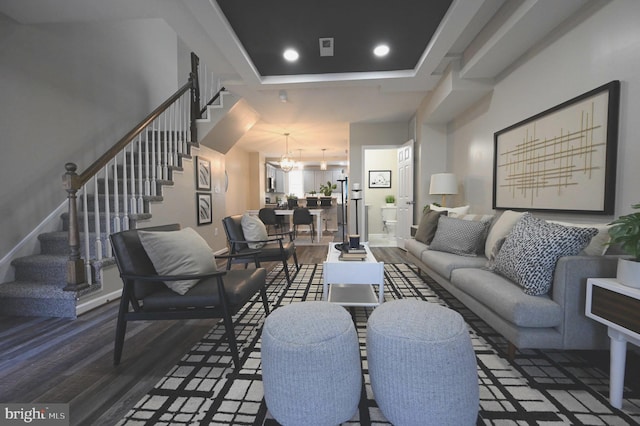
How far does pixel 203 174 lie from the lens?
4.55 meters

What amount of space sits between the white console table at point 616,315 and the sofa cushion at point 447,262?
102 centimetres

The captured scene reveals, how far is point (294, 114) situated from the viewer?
15.9 feet

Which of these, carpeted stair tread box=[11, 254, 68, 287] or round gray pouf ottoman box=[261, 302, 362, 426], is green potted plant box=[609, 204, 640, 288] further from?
carpeted stair tread box=[11, 254, 68, 287]

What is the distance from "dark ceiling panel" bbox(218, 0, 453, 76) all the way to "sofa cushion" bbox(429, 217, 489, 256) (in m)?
1.92

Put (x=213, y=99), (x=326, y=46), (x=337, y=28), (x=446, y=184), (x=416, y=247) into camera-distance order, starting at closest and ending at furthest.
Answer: (x=337, y=28) → (x=326, y=46) → (x=416, y=247) → (x=446, y=184) → (x=213, y=99)

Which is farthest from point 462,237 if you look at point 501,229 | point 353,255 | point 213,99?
point 213,99

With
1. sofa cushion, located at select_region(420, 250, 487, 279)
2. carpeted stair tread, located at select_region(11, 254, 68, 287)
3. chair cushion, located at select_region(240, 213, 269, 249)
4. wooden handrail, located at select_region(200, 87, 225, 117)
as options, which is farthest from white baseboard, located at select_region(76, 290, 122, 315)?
sofa cushion, located at select_region(420, 250, 487, 279)

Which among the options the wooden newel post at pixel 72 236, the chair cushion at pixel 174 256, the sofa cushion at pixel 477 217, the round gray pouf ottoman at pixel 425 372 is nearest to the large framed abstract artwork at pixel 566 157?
the sofa cushion at pixel 477 217

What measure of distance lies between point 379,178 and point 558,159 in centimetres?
505

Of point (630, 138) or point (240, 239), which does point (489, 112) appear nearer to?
point (630, 138)

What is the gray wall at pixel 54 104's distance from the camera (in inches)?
98.4

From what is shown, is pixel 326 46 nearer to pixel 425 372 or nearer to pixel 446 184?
pixel 446 184

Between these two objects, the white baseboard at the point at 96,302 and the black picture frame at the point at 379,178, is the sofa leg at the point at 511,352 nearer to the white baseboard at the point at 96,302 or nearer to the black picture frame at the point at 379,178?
the white baseboard at the point at 96,302

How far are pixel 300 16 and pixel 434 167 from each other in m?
3.22
